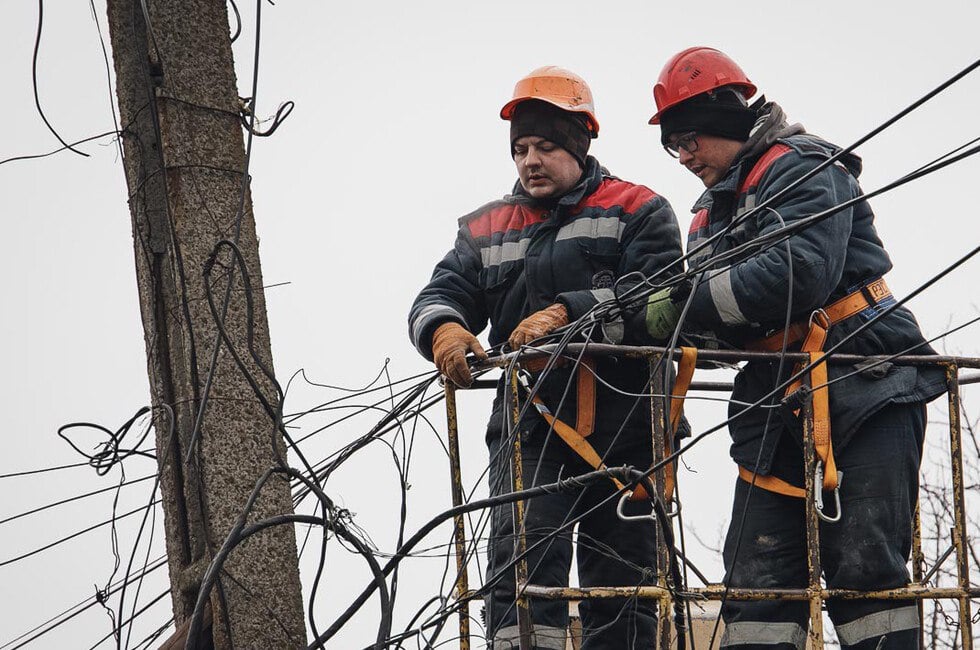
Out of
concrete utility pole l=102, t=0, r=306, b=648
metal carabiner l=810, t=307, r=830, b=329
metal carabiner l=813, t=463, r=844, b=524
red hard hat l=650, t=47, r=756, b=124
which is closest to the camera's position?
concrete utility pole l=102, t=0, r=306, b=648

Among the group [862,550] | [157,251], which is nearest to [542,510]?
[862,550]

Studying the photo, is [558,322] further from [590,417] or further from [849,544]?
[849,544]

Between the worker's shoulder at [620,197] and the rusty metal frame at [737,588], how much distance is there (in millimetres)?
812

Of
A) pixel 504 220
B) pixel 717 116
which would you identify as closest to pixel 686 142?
pixel 717 116

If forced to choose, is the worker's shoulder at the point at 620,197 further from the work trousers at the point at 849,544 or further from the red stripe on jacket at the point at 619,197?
the work trousers at the point at 849,544

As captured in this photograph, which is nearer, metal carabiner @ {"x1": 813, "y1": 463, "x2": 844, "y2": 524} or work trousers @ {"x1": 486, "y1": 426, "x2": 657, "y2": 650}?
metal carabiner @ {"x1": 813, "y1": 463, "x2": 844, "y2": 524}

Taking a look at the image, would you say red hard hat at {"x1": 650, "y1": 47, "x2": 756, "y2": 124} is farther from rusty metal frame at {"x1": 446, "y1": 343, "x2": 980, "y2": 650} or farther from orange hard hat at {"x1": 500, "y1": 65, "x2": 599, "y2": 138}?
rusty metal frame at {"x1": 446, "y1": 343, "x2": 980, "y2": 650}

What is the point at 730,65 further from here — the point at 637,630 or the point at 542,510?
the point at 637,630

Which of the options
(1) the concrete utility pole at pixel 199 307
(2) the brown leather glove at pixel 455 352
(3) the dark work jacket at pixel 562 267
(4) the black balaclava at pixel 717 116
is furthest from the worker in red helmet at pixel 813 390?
(1) the concrete utility pole at pixel 199 307

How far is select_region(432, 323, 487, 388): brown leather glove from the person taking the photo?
454cm

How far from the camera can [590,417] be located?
15.3 feet

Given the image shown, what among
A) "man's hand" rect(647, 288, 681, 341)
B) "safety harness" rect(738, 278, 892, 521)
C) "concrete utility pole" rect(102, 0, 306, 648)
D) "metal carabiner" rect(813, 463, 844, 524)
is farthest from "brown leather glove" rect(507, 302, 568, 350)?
"metal carabiner" rect(813, 463, 844, 524)

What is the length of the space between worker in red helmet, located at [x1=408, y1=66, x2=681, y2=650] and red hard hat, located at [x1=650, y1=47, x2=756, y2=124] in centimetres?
37

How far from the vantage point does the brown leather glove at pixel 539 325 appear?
4.50 m
